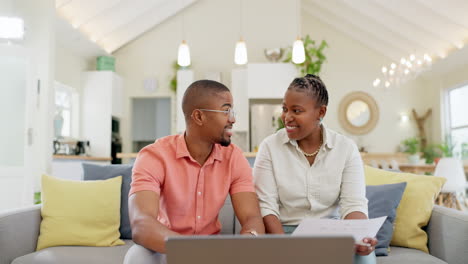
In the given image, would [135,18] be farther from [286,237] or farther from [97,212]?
[286,237]

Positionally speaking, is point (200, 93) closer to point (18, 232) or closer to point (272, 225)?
point (272, 225)

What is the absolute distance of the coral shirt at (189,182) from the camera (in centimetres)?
166

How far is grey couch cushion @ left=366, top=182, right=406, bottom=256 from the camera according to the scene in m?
2.09

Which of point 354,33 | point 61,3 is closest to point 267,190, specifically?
point 61,3

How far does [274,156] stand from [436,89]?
27.5ft

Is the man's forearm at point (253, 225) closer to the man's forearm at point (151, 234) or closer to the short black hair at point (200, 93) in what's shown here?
the man's forearm at point (151, 234)

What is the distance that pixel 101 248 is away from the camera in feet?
7.43

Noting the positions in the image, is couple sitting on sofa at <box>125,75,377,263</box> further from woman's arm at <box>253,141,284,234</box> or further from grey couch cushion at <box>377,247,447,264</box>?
grey couch cushion at <box>377,247,447,264</box>

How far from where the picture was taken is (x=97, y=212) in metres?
2.35

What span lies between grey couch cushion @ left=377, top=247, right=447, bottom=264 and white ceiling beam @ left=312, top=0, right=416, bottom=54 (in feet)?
22.4

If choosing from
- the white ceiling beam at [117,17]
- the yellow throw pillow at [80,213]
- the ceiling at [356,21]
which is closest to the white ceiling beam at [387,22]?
the ceiling at [356,21]

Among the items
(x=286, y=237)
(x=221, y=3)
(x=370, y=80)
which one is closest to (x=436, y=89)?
(x=370, y=80)

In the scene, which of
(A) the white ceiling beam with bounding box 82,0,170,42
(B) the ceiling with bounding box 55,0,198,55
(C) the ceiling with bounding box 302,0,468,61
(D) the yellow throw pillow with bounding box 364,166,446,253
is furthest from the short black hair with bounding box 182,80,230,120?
(C) the ceiling with bounding box 302,0,468,61

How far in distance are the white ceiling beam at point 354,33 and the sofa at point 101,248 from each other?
25.4 feet
